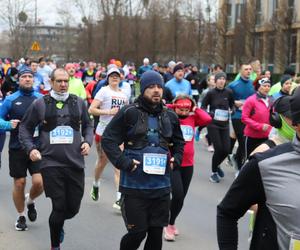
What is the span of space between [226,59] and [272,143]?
39549 millimetres

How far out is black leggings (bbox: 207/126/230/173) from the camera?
9.16 m

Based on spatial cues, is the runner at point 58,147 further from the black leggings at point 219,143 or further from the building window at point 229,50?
the building window at point 229,50

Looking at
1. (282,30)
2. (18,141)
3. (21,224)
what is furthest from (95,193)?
(282,30)

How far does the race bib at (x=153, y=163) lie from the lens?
464 centimetres

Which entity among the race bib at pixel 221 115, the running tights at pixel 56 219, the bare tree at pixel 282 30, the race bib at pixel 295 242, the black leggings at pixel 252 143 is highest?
the bare tree at pixel 282 30

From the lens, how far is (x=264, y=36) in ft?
127

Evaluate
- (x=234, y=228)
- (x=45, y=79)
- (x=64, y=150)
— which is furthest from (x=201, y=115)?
(x=45, y=79)

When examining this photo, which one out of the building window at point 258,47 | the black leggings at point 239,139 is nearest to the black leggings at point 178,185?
the black leggings at point 239,139

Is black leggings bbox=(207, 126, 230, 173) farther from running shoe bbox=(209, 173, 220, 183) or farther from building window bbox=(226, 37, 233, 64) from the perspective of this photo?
building window bbox=(226, 37, 233, 64)

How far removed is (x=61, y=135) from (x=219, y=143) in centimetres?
428

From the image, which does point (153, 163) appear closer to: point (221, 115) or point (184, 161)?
point (184, 161)

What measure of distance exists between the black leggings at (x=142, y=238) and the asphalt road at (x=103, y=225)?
127 cm

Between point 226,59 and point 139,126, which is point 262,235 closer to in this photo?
point 139,126

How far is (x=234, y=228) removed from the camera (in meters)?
2.70
